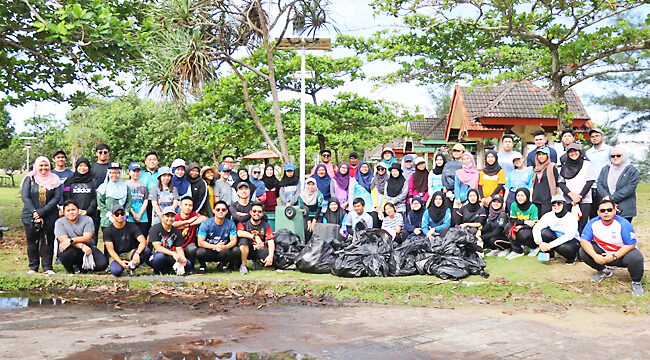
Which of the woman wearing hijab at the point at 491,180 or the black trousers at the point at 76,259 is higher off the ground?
the woman wearing hijab at the point at 491,180

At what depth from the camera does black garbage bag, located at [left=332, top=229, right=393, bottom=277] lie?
7.48 metres

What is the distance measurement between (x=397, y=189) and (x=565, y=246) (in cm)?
277

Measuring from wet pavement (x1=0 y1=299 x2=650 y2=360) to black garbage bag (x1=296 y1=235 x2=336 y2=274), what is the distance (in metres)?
1.38

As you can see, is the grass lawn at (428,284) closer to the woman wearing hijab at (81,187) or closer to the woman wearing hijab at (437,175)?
the woman wearing hijab at (81,187)

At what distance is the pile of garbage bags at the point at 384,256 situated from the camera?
24.4 feet

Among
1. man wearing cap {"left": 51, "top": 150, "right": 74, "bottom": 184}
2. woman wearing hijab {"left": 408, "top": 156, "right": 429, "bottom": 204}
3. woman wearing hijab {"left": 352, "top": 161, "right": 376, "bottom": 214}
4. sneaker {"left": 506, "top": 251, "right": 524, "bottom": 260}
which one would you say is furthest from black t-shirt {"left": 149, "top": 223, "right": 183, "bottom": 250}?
sneaker {"left": 506, "top": 251, "right": 524, "bottom": 260}

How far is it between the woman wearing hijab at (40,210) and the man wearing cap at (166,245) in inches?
56.2

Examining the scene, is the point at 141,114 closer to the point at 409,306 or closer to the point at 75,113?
the point at 75,113

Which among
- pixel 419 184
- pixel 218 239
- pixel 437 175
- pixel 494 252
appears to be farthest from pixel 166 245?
pixel 494 252

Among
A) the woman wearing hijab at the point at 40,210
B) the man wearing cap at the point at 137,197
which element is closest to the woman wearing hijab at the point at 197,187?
the man wearing cap at the point at 137,197

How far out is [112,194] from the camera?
774cm

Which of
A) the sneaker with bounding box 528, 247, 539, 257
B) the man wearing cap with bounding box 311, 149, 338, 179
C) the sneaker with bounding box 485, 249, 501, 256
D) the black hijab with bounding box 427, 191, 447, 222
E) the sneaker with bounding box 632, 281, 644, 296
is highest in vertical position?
the man wearing cap with bounding box 311, 149, 338, 179

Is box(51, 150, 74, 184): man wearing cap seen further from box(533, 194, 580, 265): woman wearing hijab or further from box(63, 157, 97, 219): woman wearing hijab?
box(533, 194, 580, 265): woman wearing hijab

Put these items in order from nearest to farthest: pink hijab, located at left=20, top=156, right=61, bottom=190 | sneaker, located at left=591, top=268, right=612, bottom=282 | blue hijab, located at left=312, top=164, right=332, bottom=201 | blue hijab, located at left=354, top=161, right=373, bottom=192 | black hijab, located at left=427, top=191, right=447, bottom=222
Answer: sneaker, located at left=591, top=268, right=612, bottom=282
pink hijab, located at left=20, top=156, right=61, bottom=190
black hijab, located at left=427, top=191, right=447, bottom=222
blue hijab, located at left=354, top=161, right=373, bottom=192
blue hijab, located at left=312, top=164, right=332, bottom=201
